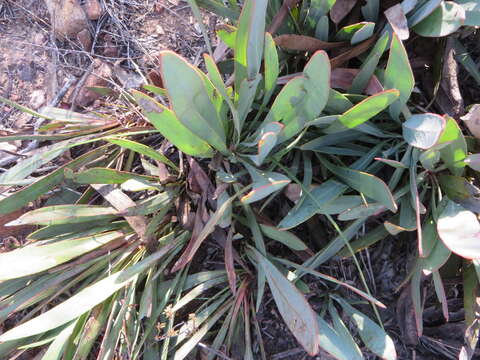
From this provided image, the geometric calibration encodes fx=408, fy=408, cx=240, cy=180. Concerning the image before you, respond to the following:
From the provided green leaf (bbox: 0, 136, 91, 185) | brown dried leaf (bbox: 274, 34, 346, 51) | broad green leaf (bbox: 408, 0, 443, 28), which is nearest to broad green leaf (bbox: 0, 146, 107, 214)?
green leaf (bbox: 0, 136, 91, 185)

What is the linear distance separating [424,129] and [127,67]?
0.85 metres

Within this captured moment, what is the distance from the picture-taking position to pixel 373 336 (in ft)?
2.89

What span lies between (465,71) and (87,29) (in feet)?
3.47

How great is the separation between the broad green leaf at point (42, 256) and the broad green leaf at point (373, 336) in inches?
24.1

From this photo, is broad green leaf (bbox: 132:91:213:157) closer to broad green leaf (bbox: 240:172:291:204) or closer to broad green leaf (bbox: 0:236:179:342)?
broad green leaf (bbox: 240:172:291:204)

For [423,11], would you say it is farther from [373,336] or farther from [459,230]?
[373,336]

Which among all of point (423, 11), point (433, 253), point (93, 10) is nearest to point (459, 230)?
point (433, 253)

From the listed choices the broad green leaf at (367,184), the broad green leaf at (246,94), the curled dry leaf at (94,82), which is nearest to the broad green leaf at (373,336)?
the broad green leaf at (367,184)

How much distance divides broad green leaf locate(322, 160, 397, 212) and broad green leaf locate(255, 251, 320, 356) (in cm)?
24

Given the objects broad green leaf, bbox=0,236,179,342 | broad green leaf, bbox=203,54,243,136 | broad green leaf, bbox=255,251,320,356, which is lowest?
broad green leaf, bbox=255,251,320,356

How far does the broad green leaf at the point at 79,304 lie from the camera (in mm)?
861

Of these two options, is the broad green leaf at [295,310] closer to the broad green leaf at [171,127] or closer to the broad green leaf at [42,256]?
the broad green leaf at [171,127]

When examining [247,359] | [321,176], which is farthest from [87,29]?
[247,359]

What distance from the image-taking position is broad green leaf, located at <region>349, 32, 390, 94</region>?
0.80 meters
